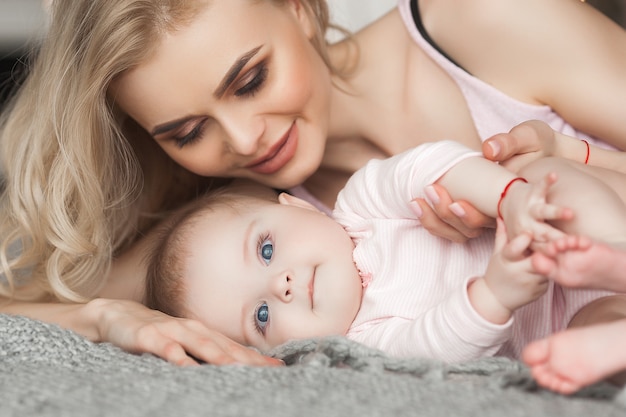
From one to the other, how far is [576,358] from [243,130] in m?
0.87

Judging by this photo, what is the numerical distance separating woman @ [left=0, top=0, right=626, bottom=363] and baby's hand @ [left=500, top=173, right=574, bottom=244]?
172 mm

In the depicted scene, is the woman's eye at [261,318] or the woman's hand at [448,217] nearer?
the woman's hand at [448,217]

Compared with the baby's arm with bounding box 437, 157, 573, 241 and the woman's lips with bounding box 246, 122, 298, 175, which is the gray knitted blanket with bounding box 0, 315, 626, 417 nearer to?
the baby's arm with bounding box 437, 157, 573, 241

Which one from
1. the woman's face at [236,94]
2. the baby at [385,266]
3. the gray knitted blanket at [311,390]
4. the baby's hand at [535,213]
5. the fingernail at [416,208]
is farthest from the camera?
the woman's face at [236,94]

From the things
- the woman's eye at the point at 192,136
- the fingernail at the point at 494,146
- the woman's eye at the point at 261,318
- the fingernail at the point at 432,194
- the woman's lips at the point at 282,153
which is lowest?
the woman's eye at the point at 261,318

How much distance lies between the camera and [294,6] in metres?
1.76

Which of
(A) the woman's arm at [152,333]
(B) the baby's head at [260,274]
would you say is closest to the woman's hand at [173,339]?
(A) the woman's arm at [152,333]

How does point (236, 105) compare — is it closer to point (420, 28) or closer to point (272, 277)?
point (272, 277)

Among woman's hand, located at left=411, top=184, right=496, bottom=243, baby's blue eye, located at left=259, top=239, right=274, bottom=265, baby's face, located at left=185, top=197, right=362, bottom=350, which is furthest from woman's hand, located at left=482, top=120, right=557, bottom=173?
baby's blue eye, located at left=259, top=239, right=274, bottom=265

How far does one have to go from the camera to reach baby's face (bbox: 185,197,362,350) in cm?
136

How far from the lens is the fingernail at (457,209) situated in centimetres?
121

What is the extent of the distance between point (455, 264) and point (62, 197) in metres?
0.91

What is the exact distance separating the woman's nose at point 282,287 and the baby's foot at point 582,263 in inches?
20.7

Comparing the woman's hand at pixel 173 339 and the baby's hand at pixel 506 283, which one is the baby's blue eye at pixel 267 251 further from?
the baby's hand at pixel 506 283
